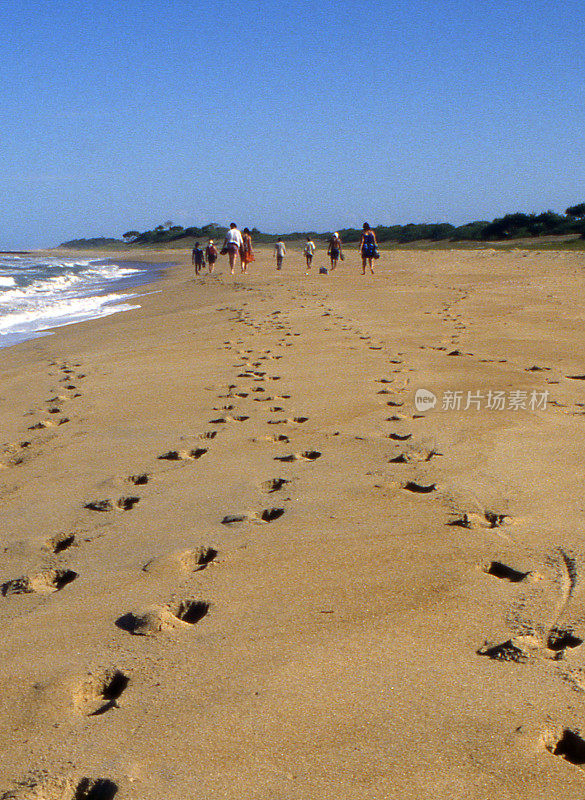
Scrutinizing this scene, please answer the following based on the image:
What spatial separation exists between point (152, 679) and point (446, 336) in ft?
22.0

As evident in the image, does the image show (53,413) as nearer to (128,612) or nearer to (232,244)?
(128,612)

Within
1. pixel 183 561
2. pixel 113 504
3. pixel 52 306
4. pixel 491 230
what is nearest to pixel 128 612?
pixel 183 561

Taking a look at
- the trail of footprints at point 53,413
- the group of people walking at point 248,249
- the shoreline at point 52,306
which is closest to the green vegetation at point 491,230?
the group of people walking at point 248,249

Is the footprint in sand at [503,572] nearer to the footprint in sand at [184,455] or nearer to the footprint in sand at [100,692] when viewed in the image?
the footprint in sand at [100,692]

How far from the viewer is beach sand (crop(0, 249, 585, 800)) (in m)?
1.86

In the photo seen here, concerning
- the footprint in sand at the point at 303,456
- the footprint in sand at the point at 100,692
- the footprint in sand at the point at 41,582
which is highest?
the footprint in sand at the point at 100,692

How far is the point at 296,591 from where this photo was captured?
272cm

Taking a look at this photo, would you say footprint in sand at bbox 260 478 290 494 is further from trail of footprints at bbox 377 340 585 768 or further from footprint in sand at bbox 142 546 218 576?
trail of footprints at bbox 377 340 585 768

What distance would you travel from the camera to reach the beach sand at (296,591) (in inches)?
73.1

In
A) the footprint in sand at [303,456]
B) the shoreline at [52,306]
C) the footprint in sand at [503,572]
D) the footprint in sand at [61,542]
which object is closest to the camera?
the footprint in sand at [503,572]

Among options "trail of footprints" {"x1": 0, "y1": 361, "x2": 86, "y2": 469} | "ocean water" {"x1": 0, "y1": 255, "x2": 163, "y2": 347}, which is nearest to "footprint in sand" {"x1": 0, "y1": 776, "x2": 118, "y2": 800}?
"trail of footprints" {"x1": 0, "y1": 361, "x2": 86, "y2": 469}

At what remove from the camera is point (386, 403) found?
5.39 m

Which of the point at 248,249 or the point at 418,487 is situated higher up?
the point at 248,249

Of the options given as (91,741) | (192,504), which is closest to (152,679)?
(91,741)
